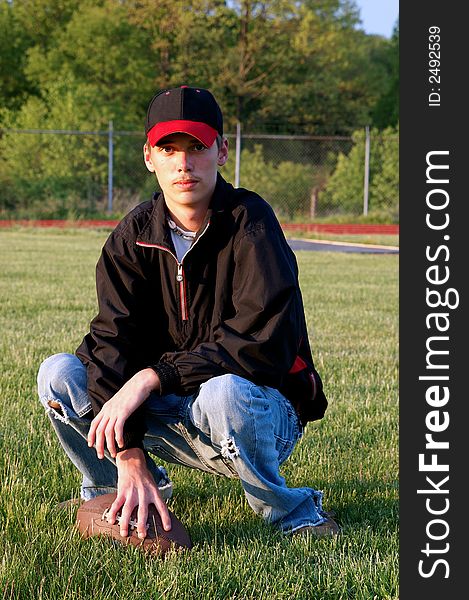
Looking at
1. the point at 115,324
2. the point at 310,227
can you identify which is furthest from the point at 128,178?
the point at 115,324

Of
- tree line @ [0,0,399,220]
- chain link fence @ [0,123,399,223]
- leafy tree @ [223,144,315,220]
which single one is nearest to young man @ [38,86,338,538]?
chain link fence @ [0,123,399,223]

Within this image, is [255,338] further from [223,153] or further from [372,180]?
[372,180]

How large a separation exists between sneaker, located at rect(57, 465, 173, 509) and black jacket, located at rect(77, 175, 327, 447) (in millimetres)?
495

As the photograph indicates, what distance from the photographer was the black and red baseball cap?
11.0 ft

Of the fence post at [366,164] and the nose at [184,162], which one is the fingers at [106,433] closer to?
the nose at [184,162]

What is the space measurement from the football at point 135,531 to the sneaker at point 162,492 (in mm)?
257

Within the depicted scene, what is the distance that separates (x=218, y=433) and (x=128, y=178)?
27.7 meters

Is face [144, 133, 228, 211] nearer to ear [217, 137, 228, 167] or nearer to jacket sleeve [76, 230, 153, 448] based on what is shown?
ear [217, 137, 228, 167]

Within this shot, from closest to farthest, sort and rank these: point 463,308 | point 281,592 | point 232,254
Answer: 1. point 463,308
2. point 281,592
3. point 232,254

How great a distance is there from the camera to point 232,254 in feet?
11.2

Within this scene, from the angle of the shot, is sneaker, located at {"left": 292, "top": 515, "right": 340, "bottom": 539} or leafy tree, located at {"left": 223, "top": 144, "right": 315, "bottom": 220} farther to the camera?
leafy tree, located at {"left": 223, "top": 144, "right": 315, "bottom": 220}

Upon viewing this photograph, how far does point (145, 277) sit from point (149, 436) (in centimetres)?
60

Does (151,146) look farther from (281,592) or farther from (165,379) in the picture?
(281,592)

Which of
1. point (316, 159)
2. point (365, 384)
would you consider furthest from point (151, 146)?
point (316, 159)
